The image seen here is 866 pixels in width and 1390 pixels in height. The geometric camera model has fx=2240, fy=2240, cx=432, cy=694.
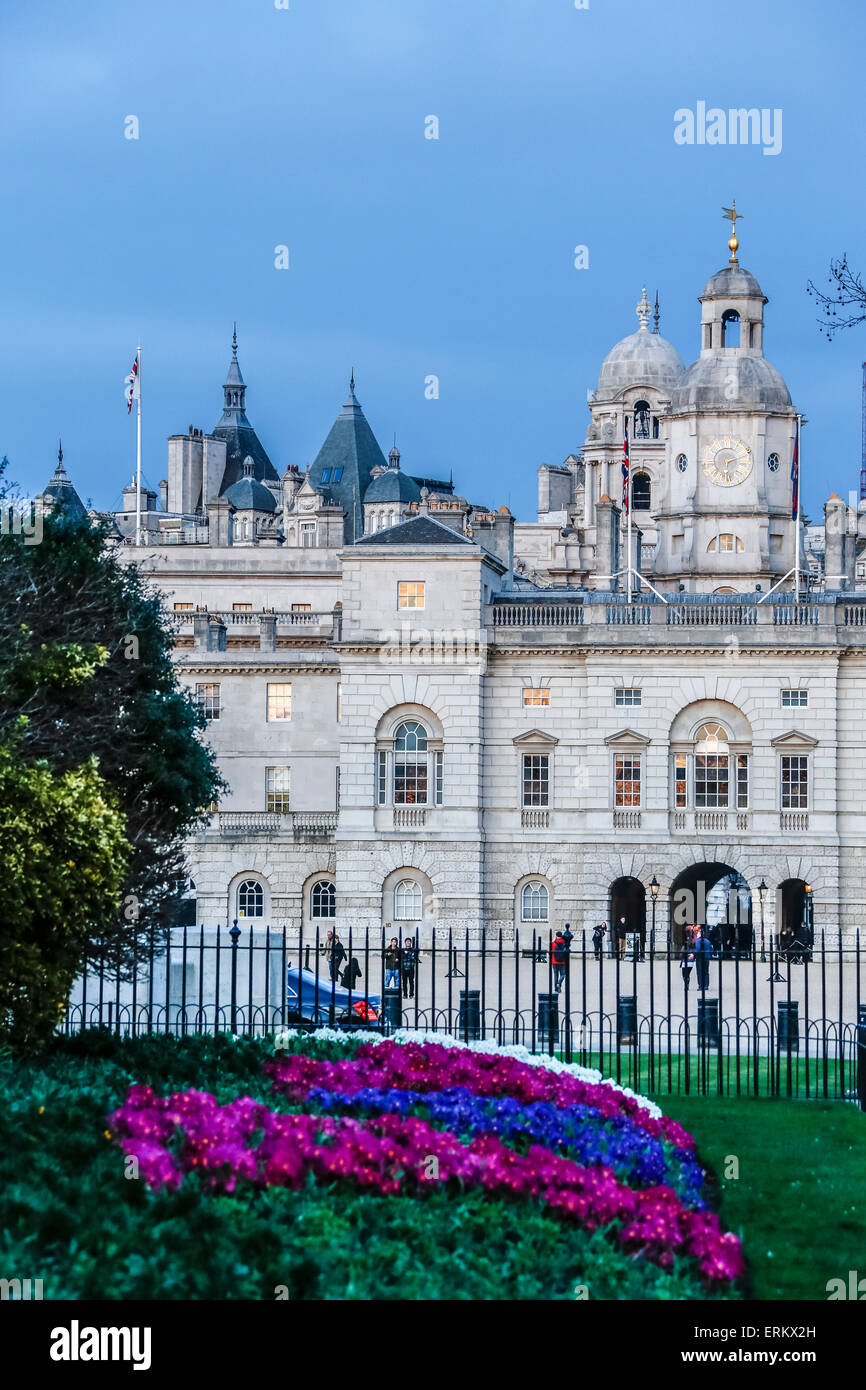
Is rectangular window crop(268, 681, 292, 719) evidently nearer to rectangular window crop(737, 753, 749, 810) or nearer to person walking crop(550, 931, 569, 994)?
rectangular window crop(737, 753, 749, 810)

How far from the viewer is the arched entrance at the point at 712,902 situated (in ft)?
203

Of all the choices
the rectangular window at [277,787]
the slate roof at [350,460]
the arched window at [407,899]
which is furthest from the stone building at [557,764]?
the slate roof at [350,460]

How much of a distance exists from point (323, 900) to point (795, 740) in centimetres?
1426

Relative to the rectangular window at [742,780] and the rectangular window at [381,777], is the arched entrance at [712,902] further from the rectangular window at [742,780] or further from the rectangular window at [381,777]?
the rectangular window at [381,777]

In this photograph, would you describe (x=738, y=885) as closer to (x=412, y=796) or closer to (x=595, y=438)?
(x=412, y=796)

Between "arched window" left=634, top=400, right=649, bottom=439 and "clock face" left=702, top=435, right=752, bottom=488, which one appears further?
"arched window" left=634, top=400, right=649, bottom=439

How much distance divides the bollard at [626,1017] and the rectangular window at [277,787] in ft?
98.2

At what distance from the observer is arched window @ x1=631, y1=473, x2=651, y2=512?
122 m

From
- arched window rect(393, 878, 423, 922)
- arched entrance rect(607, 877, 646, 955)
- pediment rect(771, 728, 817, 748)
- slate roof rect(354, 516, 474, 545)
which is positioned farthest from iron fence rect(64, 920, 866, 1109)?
slate roof rect(354, 516, 474, 545)

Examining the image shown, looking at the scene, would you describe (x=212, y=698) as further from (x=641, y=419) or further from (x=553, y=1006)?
(x=641, y=419)

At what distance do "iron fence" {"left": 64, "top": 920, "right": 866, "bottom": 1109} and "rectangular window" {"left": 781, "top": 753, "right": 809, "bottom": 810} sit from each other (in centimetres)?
381

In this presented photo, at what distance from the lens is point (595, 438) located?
392 feet
